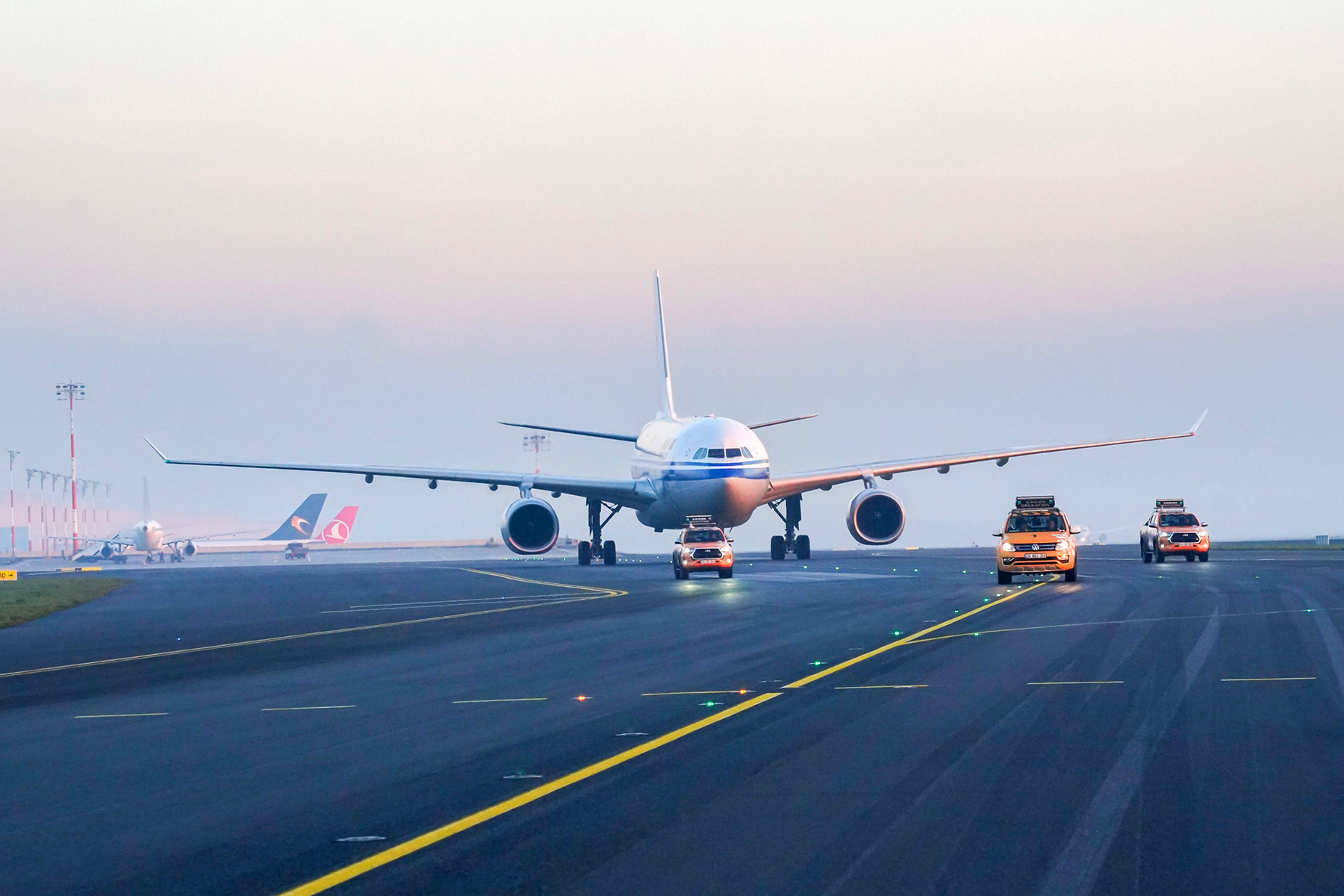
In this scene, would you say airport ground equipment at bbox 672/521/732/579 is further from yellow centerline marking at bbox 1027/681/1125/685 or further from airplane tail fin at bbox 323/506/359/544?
airplane tail fin at bbox 323/506/359/544

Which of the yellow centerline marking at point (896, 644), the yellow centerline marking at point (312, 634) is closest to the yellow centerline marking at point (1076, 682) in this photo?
the yellow centerline marking at point (896, 644)

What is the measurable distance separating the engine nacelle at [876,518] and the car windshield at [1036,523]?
13.2 meters

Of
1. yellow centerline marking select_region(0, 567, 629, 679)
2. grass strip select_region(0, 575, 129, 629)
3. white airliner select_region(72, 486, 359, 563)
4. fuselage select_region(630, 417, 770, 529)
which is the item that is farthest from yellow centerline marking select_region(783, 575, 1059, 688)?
white airliner select_region(72, 486, 359, 563)

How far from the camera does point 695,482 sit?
4928 centimetres

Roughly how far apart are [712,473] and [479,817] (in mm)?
39296

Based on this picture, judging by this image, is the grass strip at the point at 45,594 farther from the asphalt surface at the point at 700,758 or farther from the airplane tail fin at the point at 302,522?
the airplane tail fin at the point at 302,522

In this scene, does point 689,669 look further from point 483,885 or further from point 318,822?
point 483,885

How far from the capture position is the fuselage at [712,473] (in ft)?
161

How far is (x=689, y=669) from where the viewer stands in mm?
18906

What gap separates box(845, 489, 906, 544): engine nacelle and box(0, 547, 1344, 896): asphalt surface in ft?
84.0

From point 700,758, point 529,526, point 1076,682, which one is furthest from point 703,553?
point 700,758

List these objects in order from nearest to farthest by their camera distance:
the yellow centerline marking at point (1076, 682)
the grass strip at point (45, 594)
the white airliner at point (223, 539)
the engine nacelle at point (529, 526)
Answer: the yellow centerline marking at point (1076, 682) < the grass strip at point (45, 594) < the engine nacelle at point (529, 526) < the white airliner at point (223, 539)

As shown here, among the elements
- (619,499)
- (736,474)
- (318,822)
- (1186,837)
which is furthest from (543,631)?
(619,499)

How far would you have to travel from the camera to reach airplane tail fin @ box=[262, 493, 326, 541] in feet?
502
